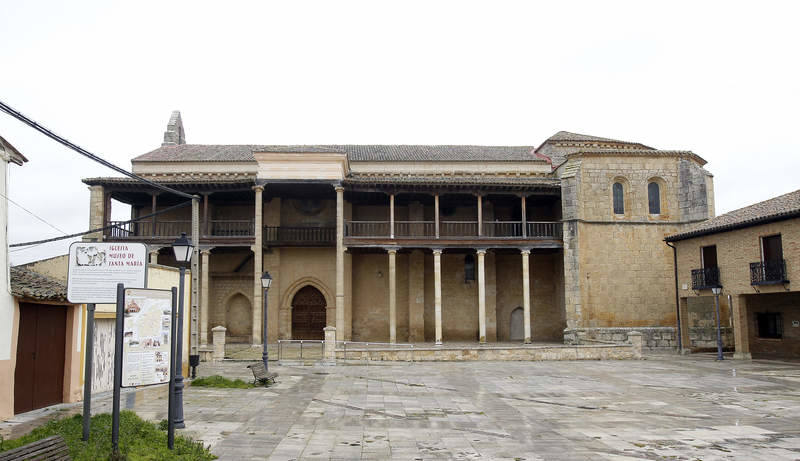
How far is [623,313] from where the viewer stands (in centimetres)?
2705

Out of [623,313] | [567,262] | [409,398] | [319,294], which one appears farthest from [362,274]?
[409,398]

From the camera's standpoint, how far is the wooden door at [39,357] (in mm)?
10656

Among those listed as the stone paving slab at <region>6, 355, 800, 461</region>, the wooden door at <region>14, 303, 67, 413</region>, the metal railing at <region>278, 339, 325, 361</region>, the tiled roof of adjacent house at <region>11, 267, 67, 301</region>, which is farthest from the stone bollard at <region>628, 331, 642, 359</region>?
the tiled roof of adjacent house at <region>11, 267, 67, 301</region>

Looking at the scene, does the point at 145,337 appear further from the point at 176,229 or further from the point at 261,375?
the point at 176,229

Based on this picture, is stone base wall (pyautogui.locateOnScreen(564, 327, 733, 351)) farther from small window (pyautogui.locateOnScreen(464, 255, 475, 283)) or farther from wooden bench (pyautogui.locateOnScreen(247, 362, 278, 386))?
wooden bench (pyautogui.locateOnScreen(247, 362, 278, 386))

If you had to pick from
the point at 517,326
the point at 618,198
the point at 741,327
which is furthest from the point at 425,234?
the point at 741,327

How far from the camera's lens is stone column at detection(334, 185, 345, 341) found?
25969mm

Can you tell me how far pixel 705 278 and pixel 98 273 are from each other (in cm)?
2197

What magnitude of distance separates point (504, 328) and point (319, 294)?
30.2 ft

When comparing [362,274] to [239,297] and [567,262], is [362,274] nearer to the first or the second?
[239,297]

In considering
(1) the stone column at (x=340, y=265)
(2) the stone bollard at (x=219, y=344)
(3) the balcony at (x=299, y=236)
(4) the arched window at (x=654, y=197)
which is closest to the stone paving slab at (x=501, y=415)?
(2) the stone bollard at (x=219, y=344)

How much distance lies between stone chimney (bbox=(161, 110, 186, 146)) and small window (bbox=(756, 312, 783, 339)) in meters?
30.3

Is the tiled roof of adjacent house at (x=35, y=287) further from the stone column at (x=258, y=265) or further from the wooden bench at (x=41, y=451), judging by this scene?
the stone column at (x=258, y=265)

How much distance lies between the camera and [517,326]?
30.2 m
